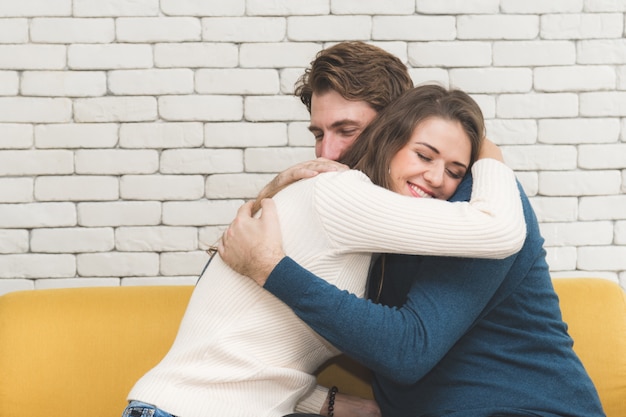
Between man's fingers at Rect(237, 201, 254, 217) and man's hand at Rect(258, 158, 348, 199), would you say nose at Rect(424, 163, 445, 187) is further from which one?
man's fingers at Rect(237, 201, 254, 217)

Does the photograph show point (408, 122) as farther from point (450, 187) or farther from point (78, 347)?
point (78, 347)

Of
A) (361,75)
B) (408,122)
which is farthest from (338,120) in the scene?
(408,122)

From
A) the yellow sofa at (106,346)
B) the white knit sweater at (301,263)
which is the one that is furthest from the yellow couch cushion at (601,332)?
the white knit sweater at (301,263)

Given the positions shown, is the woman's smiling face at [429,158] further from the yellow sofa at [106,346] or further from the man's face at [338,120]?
the yellow sofa at [106,346]

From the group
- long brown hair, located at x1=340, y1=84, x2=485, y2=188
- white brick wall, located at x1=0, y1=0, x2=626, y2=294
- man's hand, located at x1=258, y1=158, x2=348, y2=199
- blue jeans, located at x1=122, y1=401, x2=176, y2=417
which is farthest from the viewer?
white brick wall, located at x1=0, y1=0, x2=626, y2=294

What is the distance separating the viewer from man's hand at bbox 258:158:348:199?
1.46m

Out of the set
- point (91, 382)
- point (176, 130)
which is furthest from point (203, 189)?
point (91, 382)

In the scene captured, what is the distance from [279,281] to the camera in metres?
1.31

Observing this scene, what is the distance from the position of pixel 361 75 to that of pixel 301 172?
0.51 m

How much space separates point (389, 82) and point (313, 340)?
0.78 metres

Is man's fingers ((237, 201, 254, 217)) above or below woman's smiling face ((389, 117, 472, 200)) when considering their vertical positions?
below

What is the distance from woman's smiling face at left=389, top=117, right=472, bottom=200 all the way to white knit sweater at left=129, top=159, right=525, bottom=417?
5.7 inches

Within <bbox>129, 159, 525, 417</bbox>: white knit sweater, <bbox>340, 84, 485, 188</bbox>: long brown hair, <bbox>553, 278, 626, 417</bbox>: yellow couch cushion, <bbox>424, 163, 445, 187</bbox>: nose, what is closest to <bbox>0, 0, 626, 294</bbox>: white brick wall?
<bbox>553, 278, 626, 417</bbox>: yellow couch cushion

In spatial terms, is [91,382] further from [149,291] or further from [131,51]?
[131,51]
